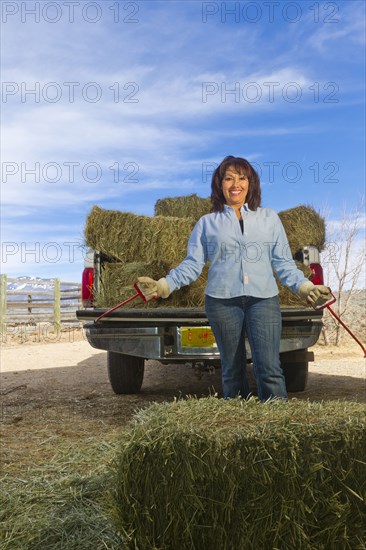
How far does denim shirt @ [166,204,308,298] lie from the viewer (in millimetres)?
3367

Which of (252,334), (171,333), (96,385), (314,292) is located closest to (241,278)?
(252,334)

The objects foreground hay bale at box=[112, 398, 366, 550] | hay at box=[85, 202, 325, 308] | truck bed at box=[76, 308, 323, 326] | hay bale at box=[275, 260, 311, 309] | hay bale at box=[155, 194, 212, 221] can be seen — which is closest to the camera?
foreground hay bale at box=[112, 398, 366, 550]

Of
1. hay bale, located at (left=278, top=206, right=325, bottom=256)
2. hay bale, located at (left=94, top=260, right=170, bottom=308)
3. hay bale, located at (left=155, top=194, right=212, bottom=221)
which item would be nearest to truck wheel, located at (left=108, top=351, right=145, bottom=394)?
hay bale, located at (left=94, top=260, right=170, bottom=308)

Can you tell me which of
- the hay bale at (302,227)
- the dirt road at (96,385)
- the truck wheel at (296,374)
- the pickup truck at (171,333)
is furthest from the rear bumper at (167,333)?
the hay bale at (302,227)

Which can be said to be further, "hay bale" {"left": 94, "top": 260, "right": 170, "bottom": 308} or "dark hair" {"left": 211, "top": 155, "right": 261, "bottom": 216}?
"hay bale" {"left": 94, "top": 260, "right": 170, "bottom": 308}

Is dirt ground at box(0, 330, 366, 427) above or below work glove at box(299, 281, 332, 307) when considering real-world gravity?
below

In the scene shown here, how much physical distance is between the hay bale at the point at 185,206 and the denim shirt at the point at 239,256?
5319 mm

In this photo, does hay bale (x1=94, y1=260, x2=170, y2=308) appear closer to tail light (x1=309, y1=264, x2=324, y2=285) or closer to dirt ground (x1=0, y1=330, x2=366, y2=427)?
dirt ground (x1=0, y1=330, x2=366, y2=427)

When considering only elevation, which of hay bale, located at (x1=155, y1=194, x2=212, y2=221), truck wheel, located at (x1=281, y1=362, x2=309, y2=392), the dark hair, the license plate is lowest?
truck wheel, located at (x1=281, y1=362, x2=309, y2=392)

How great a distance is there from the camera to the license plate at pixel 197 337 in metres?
Result: 5.27

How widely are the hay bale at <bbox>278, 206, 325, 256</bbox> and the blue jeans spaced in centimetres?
364

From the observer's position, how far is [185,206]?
898 centimetres

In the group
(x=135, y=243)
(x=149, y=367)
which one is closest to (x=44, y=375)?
(x=149, y=367)

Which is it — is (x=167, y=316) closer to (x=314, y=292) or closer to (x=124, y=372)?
(x=124, y=372)
